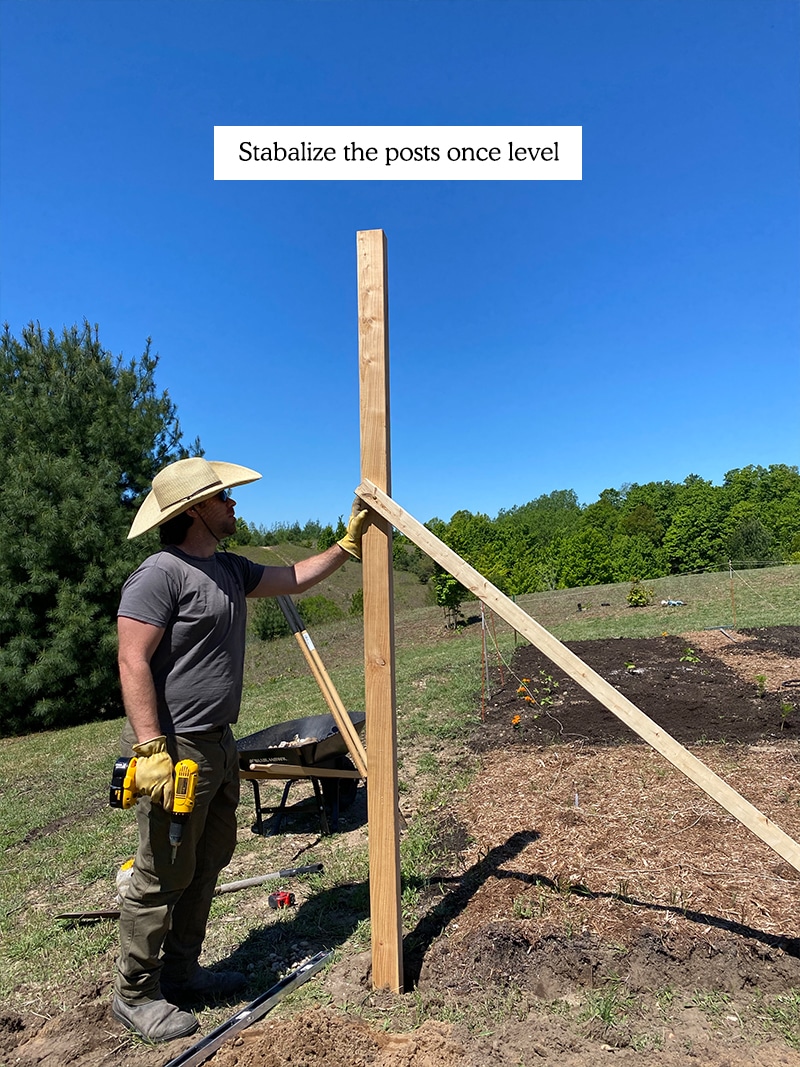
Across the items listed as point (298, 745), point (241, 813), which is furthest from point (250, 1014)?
point (241, 813)

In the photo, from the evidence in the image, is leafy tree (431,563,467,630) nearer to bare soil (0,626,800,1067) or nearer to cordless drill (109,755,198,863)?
bare soil (0,626,800,1067)

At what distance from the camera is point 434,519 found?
55906 mm

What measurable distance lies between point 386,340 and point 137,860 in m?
2.25

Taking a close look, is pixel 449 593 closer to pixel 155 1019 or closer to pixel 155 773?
pixel 155 1019

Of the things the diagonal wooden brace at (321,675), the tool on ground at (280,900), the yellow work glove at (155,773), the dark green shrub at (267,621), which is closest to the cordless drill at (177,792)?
the yellow work glove at (155,773)

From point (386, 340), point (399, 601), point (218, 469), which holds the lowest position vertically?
point (399, 601)

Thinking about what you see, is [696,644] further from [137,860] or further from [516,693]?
[137,860]

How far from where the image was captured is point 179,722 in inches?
103

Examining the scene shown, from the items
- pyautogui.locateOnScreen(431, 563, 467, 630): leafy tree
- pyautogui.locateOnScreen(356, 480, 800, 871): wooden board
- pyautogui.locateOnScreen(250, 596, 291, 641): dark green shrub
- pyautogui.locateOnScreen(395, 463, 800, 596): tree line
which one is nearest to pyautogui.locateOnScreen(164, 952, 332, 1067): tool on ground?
pyautogui.locateOnScreen(356, 480, 800, 871): wooden board

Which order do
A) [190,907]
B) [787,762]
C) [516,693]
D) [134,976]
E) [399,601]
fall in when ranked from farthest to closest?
1. [399,601]
2. [516,693]
3. [787,762]
4. [190,907]
5. [134,976]

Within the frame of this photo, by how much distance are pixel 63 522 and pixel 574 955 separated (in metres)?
11.4

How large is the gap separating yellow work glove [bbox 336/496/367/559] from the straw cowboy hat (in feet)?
1.79

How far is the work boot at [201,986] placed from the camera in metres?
2.85

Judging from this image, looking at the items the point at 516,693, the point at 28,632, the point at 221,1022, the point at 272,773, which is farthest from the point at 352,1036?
the point at 28,632
